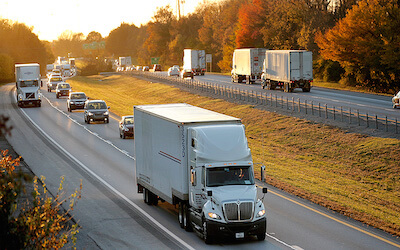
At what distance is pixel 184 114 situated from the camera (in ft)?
70.6

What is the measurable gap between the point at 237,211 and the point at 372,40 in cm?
5082

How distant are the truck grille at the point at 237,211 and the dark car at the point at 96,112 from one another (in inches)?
1412

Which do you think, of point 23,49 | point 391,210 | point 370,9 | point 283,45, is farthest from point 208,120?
point 23,49

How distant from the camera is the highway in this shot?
19.2 metres

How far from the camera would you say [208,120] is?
19.6 meters

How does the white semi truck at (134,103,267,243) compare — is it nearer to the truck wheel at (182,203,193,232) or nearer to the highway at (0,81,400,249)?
the truck wheel at (182,203,193,232)

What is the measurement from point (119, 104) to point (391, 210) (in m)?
48.2

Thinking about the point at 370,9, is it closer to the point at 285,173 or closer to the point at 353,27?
the point at 353,27

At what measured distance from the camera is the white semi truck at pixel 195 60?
10325 centimetres

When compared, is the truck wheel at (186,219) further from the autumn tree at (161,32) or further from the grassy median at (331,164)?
the autumn tree at (161,32)

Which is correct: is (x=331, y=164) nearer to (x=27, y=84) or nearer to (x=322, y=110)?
(x=322, y=110)

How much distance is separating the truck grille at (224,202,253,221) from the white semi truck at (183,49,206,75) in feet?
281

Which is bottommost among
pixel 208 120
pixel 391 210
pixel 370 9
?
pixel 391 210

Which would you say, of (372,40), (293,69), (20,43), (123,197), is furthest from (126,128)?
(20,43)
